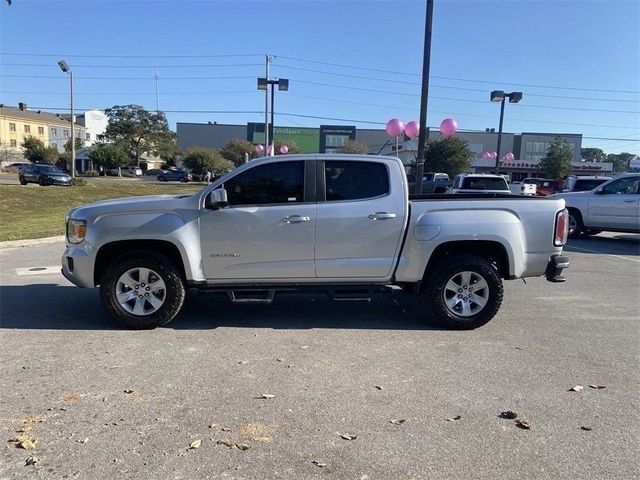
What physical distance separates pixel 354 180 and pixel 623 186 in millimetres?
11149

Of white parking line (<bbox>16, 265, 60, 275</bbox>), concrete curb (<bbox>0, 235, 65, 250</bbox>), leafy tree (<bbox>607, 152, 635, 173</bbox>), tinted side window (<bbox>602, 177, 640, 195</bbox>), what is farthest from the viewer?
leafy tree (<bbox>607, 152, 635, 173</bbox>)

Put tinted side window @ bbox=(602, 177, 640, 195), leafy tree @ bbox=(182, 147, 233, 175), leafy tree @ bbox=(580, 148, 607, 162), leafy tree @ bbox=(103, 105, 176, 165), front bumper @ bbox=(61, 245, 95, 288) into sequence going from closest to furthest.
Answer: front bumper @ bbox=(61, 245, 95, 288), tinted side window @ bbox=(602, 177, 640, 195), leafy tree @ bbox=(182, 147, 233, 175), leafy tree @ bbox=(103, 105, 176, 165), leafy tree @ bbox=(580, 148, 607, 162)

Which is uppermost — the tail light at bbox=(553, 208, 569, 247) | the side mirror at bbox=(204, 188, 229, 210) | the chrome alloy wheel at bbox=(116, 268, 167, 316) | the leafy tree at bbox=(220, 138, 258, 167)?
the leafy tree at bbox=(220, 138, 258, 167)

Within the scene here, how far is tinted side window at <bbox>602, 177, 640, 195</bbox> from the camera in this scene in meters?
13.5

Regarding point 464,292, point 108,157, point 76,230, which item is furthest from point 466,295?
point 108,157

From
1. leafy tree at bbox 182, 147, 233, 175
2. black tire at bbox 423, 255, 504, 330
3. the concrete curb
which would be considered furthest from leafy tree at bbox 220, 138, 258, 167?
black tire at bbox 423, 255, 504, 330

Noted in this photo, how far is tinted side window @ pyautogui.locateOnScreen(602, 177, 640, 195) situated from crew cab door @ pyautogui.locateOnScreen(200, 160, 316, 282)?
11.4 meters

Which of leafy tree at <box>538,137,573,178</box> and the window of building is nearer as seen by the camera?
leafy tree at <box>538,137,573,178</box>

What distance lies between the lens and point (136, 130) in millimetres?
93625

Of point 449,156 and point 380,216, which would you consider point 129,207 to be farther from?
point 449,156

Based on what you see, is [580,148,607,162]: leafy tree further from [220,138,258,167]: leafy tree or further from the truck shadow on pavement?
the truck shadow on pavement

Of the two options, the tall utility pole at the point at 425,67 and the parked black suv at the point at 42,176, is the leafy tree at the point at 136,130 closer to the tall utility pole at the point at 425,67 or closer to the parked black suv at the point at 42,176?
the parked black suv at the point at 42,176

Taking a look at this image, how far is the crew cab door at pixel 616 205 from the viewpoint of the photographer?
1334 cm

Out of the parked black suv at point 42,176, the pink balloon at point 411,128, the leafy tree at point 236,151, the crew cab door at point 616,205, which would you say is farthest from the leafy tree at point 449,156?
the crew cab door at point 616,205
